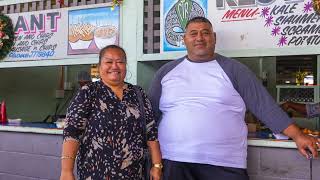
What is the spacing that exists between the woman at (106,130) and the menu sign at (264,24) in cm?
107

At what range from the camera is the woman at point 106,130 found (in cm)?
245

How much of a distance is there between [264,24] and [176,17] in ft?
2.46

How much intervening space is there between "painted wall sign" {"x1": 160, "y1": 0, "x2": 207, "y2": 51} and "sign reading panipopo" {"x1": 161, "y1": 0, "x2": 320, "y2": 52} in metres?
0.12

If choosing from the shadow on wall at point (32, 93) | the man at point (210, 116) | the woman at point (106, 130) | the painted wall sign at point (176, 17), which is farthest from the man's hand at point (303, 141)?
the shadow on wall at point (32, 93)

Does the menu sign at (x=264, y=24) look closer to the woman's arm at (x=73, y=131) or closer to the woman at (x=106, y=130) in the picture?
the woman at (x=106, y=130)

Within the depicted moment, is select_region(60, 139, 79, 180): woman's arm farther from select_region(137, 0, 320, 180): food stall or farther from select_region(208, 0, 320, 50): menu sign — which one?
select_region(208, 0, 320, 50): menu sign

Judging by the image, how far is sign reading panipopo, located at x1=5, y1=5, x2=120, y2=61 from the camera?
390 centimetres

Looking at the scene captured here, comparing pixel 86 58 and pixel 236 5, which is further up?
pixel 236 5

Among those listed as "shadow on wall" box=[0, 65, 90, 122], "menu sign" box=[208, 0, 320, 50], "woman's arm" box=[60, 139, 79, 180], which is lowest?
"woman's arm" box=[60, 139, 79, 180]

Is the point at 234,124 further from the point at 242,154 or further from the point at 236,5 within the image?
the point at 236,5

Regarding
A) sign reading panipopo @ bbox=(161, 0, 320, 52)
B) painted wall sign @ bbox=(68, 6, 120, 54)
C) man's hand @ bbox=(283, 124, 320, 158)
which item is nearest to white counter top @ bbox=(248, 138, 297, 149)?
man's hand @ bbox=(283, 124, 320, 158)

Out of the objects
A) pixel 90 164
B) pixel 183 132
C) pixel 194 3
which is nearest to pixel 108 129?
pixel 90 164

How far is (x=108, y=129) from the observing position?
2.45 meters

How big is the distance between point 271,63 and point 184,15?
4.17 m
